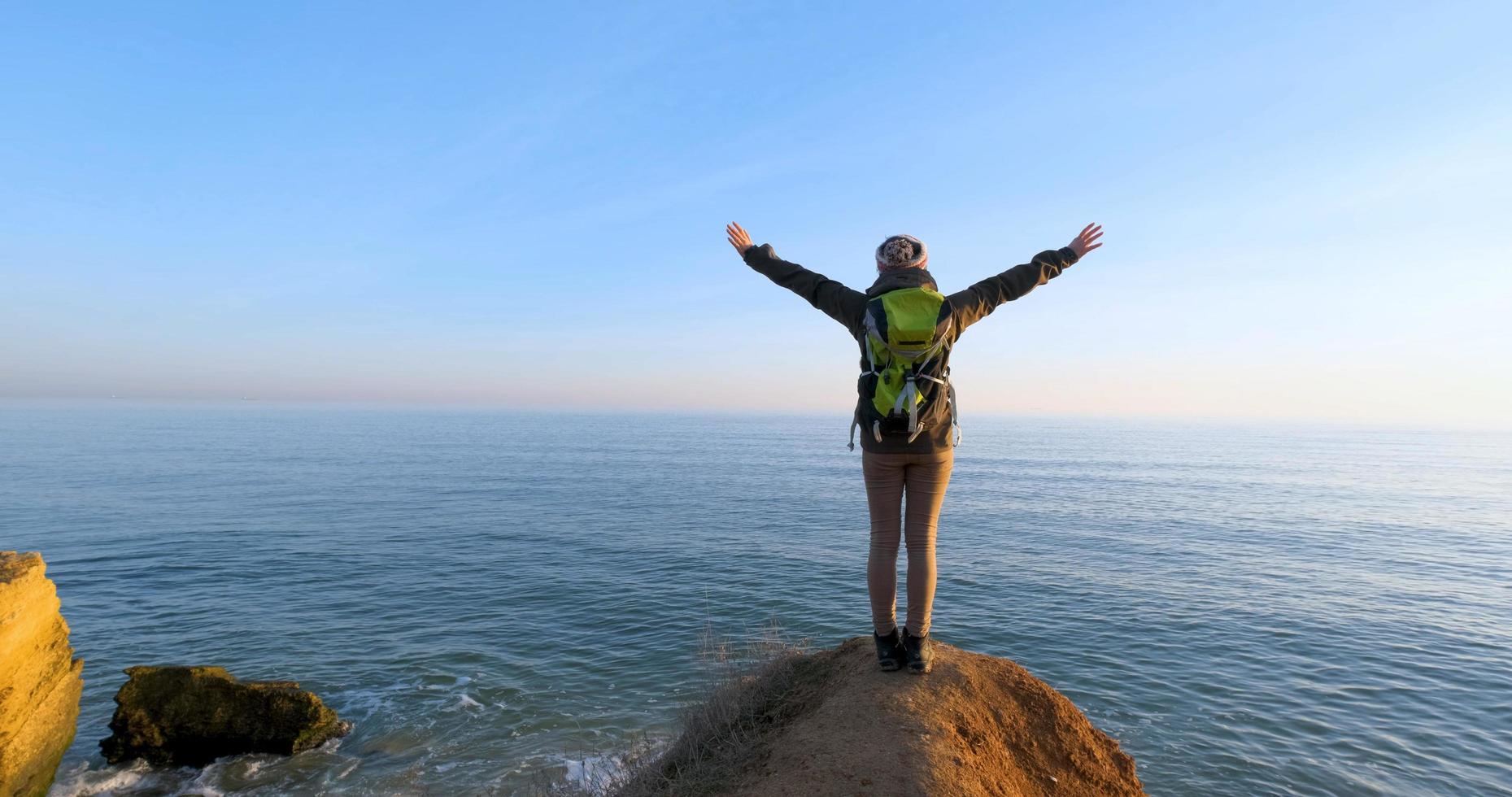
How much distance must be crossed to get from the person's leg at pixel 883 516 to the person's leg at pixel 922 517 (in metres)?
0.09

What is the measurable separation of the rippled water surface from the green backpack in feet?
18.2

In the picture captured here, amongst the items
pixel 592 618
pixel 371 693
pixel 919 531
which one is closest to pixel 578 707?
pixel 371 693

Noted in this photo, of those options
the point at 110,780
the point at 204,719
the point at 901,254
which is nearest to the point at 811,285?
the point at 901,254

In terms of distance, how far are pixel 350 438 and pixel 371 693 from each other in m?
98.6

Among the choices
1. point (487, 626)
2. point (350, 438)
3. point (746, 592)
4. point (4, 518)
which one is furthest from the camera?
point (350, 438)

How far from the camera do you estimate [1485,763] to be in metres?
11.3

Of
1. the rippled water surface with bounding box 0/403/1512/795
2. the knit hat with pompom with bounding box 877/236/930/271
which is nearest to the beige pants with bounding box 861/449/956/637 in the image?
the knit hat with pompom with bounding box 877/236/930/271

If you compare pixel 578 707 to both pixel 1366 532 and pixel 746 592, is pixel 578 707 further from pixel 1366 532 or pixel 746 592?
pixel 1366 532

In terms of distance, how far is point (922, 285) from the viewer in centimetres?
510

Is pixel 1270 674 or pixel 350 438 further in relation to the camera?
pixel 350 438

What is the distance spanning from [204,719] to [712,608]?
1110cm

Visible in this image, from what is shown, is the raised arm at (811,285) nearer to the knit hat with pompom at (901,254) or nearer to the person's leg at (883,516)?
the knit hat with pompom at (901,254)

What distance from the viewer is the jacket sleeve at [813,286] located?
5277 mm

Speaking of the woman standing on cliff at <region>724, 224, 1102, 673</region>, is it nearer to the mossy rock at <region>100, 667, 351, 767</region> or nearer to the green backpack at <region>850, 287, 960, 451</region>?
the green backpack at <region>850, 287, 960, 451</region>
